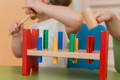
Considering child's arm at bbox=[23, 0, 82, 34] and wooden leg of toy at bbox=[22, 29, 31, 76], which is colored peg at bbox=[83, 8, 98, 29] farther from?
wooden leg of toy at bbox=[22, 29, 31, 76]

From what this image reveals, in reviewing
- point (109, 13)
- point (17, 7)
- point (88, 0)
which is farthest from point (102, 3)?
point (109, 13)

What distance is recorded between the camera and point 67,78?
63 cm

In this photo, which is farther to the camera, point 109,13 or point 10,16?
point 10,16

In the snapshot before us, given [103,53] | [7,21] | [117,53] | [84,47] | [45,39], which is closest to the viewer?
[103,53]

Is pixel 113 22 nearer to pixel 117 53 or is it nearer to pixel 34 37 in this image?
pixel 117 53

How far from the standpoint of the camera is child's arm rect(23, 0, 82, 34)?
660 mm

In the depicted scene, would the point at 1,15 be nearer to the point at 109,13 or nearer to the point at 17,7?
the point at 17,7

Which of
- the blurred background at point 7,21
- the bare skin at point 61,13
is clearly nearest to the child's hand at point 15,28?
the bare skin at point 61,13

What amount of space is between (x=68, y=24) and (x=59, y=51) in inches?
3.5

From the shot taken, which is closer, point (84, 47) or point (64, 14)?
point (64, 14)

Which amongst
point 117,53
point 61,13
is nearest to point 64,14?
point 61,13

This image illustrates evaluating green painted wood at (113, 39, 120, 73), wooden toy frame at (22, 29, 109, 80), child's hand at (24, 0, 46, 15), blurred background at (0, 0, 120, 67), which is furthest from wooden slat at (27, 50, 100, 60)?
blurred background at (0, 0, 120, 67)

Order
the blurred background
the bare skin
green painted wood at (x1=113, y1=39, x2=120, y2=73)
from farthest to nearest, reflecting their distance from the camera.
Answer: the blurred background, green painted wood at (x1=113, y1=39, x2=120, y2=73), the bare skin

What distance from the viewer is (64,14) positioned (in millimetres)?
674
